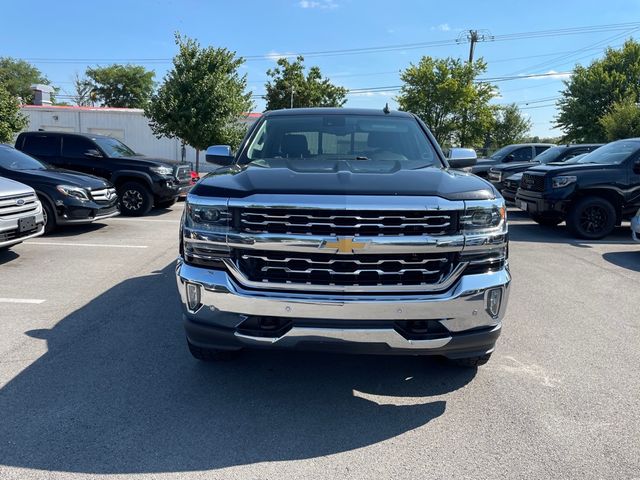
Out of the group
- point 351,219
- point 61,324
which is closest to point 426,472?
point 351,219

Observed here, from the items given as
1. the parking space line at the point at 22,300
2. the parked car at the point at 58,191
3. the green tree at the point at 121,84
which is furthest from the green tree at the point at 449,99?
the green tree at the point at 121,84

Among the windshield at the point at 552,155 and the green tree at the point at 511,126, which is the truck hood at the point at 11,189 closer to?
the windshield at the point at 552,155

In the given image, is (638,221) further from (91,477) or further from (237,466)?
(91,477)

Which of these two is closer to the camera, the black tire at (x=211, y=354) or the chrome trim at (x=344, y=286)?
the chrome trim at (x=344, y=286)

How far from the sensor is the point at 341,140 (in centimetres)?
454

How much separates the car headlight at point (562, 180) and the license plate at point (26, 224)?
8.84 meters

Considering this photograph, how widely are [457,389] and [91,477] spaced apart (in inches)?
89.9

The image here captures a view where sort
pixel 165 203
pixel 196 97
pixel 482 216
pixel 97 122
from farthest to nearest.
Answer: pixel 97 122, pixel 196 97, pixel 165 203, pixel 482 216

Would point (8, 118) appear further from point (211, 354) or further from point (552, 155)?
point (211, 354)

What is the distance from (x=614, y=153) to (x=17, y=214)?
10.5m

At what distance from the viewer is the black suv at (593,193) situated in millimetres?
9516

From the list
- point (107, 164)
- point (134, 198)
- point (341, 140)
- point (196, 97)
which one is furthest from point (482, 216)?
point (196, 97)

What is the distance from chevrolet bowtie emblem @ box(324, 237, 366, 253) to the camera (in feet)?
9.32

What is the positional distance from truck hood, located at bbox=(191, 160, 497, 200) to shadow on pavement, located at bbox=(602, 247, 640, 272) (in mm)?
5479
